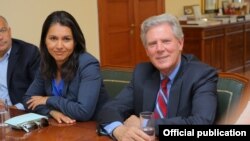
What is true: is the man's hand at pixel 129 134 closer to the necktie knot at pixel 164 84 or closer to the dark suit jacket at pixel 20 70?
the necktie knot at pixel 164 84

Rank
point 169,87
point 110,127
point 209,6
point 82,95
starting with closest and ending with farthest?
point 110,127
point 169,87
point 82,95
point 209,6

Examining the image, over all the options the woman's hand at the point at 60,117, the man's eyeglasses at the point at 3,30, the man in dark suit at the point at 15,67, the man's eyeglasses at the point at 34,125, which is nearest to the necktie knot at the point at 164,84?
the woman's hand at the point at 60,117

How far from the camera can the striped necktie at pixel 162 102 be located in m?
1.83

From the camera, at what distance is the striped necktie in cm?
183

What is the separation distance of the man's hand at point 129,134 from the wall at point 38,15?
2597mm

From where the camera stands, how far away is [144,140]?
1504 millimetres

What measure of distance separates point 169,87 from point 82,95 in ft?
1.55

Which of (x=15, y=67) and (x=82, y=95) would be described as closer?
(x=82, y=95)

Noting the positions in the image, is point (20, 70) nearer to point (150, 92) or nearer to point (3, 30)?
point (3, 30)

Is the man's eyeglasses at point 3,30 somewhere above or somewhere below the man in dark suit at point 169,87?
above

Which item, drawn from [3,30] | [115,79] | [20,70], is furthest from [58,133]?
[3,30]

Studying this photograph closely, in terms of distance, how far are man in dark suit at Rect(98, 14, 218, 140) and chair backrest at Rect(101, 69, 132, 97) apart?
414mm

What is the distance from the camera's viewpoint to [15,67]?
273 cm

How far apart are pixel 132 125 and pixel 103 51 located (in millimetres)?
3375
